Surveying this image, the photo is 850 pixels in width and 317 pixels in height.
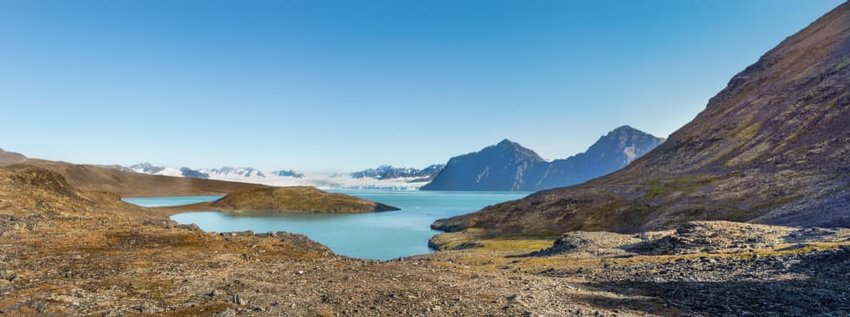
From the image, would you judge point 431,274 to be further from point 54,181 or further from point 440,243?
point 54,181

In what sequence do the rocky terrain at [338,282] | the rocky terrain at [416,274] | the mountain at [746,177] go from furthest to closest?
the mountain at [746,177] < the rocky terrain at [416,274] < the rocky terrain at [338,282]

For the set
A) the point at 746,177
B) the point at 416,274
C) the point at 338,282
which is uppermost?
the point at 746,177

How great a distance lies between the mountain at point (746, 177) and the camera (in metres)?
104

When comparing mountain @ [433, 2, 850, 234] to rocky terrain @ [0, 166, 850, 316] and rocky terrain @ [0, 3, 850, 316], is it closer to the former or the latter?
rocky terrain @ [0, 3, 850, 316]

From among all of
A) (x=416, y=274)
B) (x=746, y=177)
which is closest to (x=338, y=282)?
(x=416, y=274)

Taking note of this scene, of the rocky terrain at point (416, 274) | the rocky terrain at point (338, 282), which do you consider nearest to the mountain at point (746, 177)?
the rocky terrain at point (416, 274)

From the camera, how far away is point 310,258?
43.2 metres

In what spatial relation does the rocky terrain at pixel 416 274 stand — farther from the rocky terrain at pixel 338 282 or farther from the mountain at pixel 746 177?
the mountain at pixel 746 177

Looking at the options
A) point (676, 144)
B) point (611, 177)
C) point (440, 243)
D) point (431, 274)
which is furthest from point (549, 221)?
point (431, 274)

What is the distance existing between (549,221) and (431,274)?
4439 inches

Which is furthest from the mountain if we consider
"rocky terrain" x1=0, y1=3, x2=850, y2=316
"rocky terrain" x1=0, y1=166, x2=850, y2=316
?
"rocky terrain" x1=0, y1=166, x2=850, y2=316

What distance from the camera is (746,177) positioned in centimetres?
12912

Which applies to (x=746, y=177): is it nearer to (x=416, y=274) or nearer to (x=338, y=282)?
(x=416, y=274)

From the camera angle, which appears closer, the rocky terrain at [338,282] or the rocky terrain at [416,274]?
the rocky terrain at [338,282]
